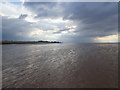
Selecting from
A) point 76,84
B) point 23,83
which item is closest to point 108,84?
point 76,84

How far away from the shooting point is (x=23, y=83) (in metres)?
4.72

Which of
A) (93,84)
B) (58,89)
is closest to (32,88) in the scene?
(58,89)

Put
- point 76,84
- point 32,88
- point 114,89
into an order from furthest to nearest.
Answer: point 76,84, point 32,88, point 114,89

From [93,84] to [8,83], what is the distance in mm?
5430

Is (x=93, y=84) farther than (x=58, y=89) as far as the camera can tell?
Yes

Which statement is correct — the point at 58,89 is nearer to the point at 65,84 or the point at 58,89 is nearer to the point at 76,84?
the point at 65,84

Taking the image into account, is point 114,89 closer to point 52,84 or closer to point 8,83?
point 52,84

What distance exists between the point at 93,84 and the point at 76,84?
104cm

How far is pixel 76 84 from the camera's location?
4512 mm

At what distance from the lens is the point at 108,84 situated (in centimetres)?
446

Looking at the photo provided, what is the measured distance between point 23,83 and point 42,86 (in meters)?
1.35

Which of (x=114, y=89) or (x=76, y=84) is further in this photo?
(x=76, y=84)

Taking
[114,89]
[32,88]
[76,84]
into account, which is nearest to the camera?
[114,89]

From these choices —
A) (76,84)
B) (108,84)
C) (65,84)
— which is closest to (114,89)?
(108,84)
